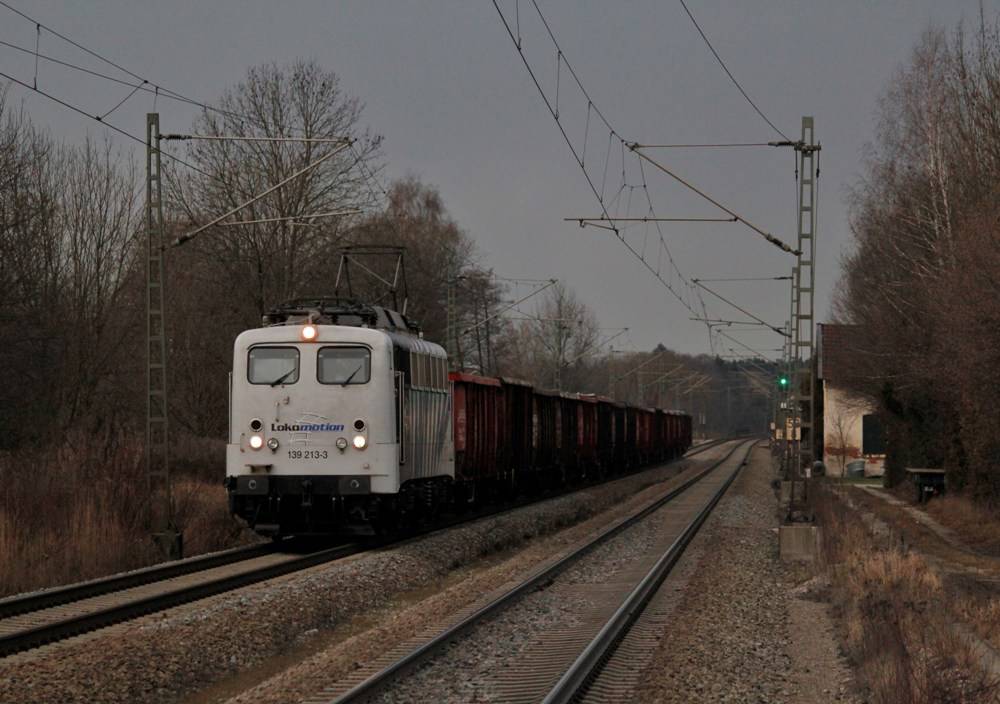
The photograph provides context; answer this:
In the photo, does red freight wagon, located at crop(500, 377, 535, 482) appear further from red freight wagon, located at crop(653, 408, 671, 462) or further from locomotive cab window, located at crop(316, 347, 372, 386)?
red freight wagon, located at crop(653, 408, 671, 462)

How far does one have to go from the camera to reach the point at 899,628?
11445 mm

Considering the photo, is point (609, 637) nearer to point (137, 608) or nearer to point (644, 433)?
point (137, 608)

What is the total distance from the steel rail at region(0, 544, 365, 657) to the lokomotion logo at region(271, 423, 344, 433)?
1758 millimetres

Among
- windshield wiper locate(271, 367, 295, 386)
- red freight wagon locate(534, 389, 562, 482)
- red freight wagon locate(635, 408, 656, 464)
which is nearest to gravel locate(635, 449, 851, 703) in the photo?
windshield wiper locate(271, 367, 295, 386)

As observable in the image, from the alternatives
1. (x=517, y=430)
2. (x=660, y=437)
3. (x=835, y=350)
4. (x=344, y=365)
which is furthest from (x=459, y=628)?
(x=660, y=437)

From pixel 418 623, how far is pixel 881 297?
26982mm

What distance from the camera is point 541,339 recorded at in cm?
10006

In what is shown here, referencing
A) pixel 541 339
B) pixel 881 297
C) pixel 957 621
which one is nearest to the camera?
pixel 957 621

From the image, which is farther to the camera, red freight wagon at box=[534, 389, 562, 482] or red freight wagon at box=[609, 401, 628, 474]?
red freight wagon at box=[609, 401, 628, 474]

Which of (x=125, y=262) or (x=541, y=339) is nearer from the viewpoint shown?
(x=125, y=262)

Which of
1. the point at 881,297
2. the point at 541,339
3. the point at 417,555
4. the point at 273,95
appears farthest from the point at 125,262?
the point at 541,339

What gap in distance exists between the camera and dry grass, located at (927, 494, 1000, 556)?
2294 cm

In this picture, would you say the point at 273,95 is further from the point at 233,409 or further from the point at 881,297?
the point at 233,409

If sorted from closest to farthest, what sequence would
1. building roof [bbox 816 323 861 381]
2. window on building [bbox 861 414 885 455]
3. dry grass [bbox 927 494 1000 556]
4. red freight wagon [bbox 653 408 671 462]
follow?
dry grass [bbox 927 494 1000 556], building roof [bbox 816 323 861 381], window on building [bbox 861 414 885 455], red freight wagon [bbox 653 408 671 462]
